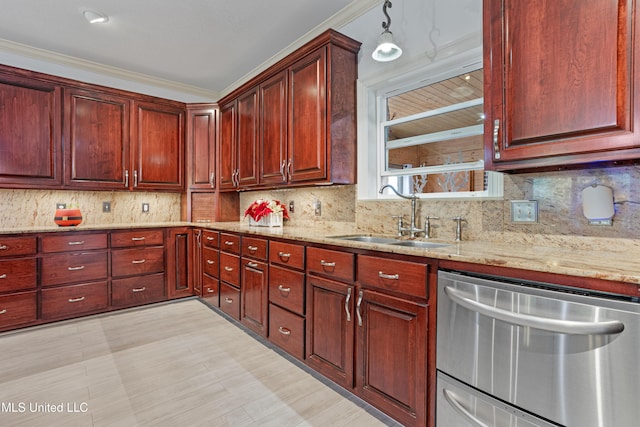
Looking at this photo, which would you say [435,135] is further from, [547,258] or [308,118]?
[547,258]

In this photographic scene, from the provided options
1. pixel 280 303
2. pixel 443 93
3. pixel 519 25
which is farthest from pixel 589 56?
pixel 280 303

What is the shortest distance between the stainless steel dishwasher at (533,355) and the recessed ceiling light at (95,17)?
3.21 meters

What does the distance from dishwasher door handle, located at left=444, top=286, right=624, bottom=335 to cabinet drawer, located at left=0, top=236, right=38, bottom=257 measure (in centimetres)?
344

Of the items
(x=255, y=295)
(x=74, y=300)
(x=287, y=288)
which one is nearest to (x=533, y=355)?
(x=287, y=288)

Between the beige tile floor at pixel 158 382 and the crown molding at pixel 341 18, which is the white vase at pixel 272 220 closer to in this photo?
the beige tile floor at pixel 158 382

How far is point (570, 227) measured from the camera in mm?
1570

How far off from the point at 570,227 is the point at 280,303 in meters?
1.78

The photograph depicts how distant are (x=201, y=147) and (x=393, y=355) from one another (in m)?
3.40

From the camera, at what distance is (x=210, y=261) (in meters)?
3.47

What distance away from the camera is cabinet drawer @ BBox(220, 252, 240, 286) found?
2944 mm

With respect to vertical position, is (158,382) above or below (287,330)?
below

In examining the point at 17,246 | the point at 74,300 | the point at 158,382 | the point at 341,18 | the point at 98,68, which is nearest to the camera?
the point at 158,382

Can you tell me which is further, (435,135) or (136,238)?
(136,238)

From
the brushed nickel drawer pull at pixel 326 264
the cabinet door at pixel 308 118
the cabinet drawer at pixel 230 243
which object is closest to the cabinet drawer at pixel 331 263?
the brushed nickel drawer pull at pixel 326 264
